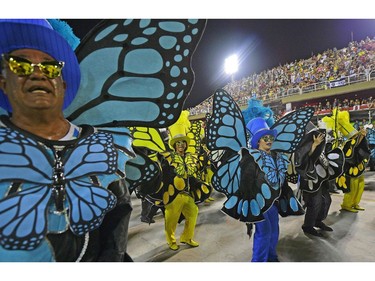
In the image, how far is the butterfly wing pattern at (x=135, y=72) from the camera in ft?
3.66

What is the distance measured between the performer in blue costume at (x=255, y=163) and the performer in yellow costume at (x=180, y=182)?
0.73 meters

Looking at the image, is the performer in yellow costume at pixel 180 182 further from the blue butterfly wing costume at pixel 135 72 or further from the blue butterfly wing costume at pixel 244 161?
the blue butterfly wing costume at pixel 135 72

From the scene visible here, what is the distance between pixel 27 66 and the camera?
36.4 inches

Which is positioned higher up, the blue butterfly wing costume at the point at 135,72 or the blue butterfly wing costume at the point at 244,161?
the blue butterfly wing costume at the point at 135,72

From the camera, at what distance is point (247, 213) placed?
1.94 m

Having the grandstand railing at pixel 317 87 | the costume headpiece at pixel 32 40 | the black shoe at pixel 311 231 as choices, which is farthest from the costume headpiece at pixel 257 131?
the grandstand railing at pixel 317 87

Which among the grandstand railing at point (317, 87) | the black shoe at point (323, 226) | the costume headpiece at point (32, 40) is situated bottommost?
the black shoe at point (323, 226)

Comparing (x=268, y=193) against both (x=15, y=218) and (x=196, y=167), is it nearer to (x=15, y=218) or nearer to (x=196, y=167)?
(x=196, y=167)

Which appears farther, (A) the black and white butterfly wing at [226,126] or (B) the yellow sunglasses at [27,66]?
(A) the black and white butterfly wing at [226,126]

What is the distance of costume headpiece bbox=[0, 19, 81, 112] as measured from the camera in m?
0.93

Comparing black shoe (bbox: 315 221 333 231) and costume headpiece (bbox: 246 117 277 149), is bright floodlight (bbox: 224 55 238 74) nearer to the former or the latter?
costume headpiece (bbox: 246 117 277 149)

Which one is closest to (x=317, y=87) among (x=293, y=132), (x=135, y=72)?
(x=293, y=132)

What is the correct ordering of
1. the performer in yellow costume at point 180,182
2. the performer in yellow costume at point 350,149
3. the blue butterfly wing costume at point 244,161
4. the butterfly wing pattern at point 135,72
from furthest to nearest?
the performer in yellow costume at point 350,149, the performer in yellow costume at point 180,182, the blue butterfly wing costume at point 244,161, the butterfly wing pattern at point 135,72

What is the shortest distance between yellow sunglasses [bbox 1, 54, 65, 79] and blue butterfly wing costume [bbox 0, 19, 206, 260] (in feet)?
0.55
